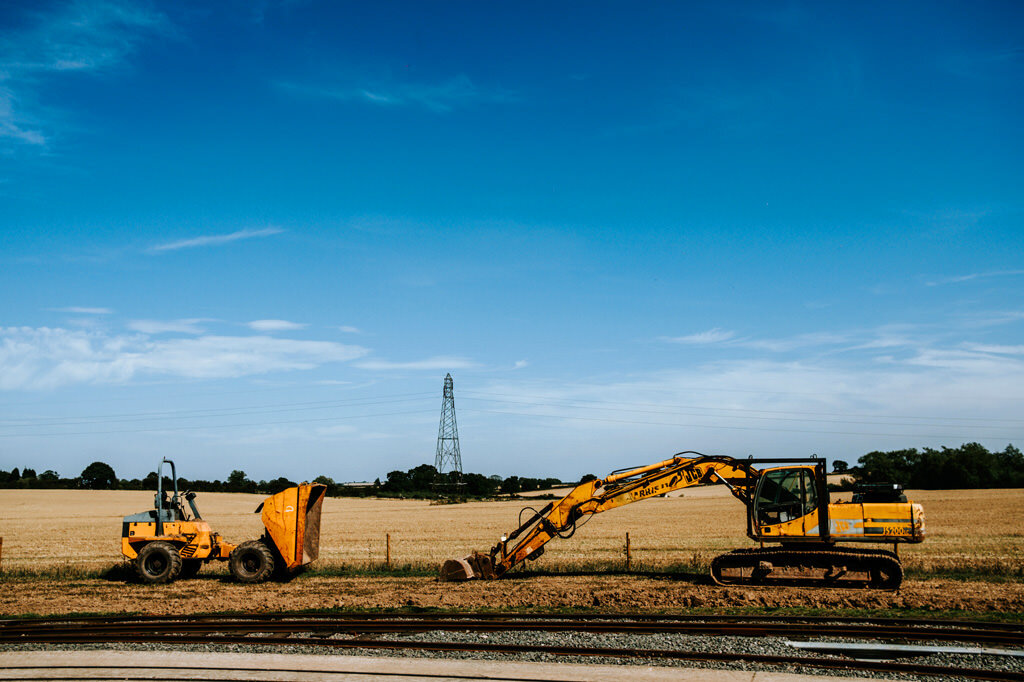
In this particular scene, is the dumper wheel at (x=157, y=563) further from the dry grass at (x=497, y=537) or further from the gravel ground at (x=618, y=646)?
the gravel ground at (x=618, y=646)

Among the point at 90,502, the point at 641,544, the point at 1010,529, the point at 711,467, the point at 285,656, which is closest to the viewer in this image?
the point at 285,656

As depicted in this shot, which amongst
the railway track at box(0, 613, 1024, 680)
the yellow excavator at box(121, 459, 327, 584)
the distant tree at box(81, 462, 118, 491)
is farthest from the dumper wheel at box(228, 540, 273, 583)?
the distant tree at box(81, 462, 118, 491)

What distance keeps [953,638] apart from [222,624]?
13.2 metres

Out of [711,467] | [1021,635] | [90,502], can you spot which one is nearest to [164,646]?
[711,467]

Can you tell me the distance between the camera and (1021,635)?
12734 millimetres

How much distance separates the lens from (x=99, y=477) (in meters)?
104

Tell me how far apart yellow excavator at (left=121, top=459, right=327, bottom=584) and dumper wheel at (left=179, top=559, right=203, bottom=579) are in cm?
3

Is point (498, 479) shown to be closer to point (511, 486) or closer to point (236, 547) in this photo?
point (511, 486)

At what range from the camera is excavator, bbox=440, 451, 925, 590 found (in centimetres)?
1781

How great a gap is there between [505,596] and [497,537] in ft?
61.2

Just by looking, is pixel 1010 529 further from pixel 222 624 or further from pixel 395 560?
pixel 222 624

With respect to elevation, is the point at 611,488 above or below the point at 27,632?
above

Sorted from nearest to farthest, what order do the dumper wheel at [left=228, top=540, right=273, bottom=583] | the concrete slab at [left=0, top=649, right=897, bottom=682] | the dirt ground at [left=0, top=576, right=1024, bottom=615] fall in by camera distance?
the concrete slab at [left=0, top=649, right=897, bottom=682] < the dirt ground at [left=0, top=576, right=1024, bottom=615] < the dumper wheel at [left=228, top=540, right=273, bottom=583]

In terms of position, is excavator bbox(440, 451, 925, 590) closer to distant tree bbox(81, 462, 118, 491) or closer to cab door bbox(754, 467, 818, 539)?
cab door bbox(754, 467, 818, 539)
